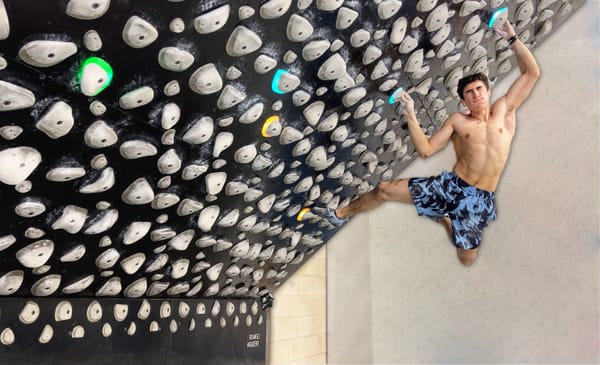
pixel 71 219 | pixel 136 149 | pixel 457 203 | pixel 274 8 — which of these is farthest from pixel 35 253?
pixel 457 203

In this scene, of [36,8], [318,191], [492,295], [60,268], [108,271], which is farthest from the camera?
[492,295]

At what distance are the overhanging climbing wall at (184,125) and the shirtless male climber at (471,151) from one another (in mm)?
209

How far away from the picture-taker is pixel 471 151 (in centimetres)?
218

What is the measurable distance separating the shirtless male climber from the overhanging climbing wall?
209 millimetres

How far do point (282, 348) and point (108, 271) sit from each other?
8.07 ft

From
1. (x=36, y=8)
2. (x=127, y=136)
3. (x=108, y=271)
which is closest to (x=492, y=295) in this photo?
(x=108, y=271)

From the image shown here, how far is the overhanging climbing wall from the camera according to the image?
4.10 feet

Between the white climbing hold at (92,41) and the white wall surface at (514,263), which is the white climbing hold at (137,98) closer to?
the white climbing hold at (92,41)

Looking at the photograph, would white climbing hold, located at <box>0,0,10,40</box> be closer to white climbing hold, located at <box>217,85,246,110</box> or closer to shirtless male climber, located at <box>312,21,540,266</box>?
white climbing hold, located at <box>217,85,246,110</box>

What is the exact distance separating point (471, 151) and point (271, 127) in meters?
0.88

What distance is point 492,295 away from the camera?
4.45 m

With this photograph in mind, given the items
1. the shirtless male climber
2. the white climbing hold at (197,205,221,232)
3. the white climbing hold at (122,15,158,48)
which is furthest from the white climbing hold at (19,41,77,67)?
the shirtless male climber

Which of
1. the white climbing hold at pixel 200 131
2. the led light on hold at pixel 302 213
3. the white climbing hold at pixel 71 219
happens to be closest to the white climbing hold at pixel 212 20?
the white climbing hold at pixel 200 131

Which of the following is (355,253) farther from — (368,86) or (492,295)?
(368,86)
